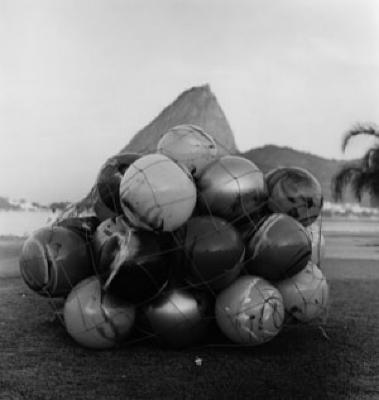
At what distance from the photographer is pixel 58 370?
411cm

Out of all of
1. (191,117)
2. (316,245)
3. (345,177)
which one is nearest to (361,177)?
(345,177)

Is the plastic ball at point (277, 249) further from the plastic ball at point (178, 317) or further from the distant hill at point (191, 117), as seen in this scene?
the distant hill at point (191, 117)

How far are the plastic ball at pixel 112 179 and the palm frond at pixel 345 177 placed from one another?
1185 centimetres

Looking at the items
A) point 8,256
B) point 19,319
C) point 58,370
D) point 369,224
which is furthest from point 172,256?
point 369,224

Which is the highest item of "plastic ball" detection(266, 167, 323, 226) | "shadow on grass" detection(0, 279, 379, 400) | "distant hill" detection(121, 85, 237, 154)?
"distant hill" detection(121, 85, 237, 154)

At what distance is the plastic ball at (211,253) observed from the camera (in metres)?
4.38

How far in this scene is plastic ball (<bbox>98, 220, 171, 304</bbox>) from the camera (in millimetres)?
4293

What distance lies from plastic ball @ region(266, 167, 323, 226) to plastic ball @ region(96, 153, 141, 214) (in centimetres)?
126

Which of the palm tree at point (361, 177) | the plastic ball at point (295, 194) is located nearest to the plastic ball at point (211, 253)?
the plastic ball at point (295, 194)

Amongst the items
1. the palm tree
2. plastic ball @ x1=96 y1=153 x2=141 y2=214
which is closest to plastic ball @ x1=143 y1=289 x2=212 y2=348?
plastic ball @ x1=96 y1=153 x2=141 y2=214

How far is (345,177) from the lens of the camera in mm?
16281

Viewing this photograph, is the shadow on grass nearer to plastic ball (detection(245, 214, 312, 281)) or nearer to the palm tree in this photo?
plastic ball (detection(245, 214, 312, 281))

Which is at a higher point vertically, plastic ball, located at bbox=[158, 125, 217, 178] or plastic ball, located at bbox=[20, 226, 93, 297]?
plastic ball, located at bbox=[158, 125, 217, 178]

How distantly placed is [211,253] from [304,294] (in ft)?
3.47
